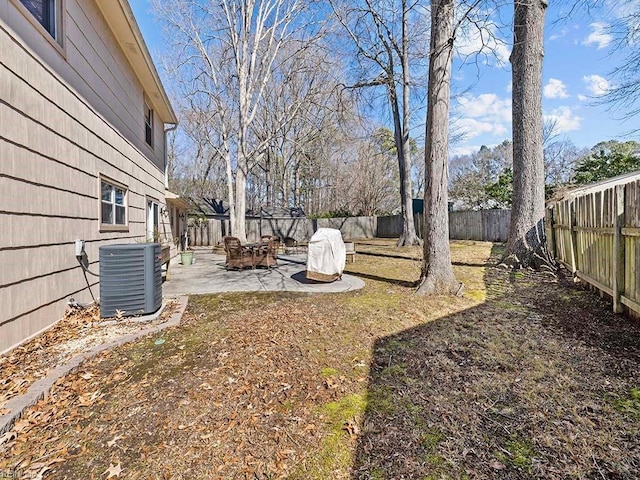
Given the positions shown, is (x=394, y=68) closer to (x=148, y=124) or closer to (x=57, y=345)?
(x=148, y=124)

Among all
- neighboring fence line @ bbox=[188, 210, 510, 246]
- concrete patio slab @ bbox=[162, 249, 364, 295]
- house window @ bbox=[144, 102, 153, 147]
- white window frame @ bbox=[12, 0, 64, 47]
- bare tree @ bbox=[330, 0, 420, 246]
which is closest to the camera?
white window frame @ bbox=[12, 0, 64, 47]

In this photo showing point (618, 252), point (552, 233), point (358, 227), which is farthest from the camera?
point (358, 227)

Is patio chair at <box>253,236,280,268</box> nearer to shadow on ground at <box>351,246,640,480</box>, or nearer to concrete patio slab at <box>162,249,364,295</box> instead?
concrete patio slab at <box>162,249,364,295</box>

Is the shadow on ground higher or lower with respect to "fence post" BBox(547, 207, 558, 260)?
lower

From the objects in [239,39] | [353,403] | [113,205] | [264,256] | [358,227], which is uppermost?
[239,39]

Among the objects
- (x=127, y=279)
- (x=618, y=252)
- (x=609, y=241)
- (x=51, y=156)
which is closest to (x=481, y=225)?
(x=609, y=241)

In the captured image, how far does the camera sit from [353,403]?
2.38m

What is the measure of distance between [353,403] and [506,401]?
1.16m

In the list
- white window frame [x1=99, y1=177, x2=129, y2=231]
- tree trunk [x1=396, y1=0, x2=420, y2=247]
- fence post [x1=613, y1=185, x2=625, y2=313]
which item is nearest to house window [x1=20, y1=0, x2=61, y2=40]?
white window frame [x1=99, y1=177, x2=129, y2=231]

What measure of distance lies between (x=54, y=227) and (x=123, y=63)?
14.6 feet

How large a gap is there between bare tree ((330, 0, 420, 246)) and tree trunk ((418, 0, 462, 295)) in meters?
7.32

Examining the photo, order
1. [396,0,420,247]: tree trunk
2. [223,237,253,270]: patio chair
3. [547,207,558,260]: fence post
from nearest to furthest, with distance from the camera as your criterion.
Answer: [547,207,558,260]: fence post < [223,237,253,270]: patio chair < [396,0,420,247]: tree trunk

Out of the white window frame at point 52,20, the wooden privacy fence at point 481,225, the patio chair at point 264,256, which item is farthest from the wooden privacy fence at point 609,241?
the wooden privacy fence at point 481,225

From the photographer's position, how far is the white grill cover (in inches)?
260
